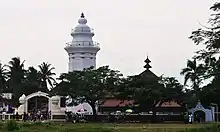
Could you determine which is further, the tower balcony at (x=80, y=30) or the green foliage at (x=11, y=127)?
the tower balcony at (x=80, y=30)

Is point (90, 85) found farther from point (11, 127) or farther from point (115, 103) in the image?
point (11, 127)

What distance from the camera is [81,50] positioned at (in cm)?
8575

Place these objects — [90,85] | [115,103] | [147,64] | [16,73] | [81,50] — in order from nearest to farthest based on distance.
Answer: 1. [90,85]
2. [115,103]
3. [147,64]
4. [81,50]
5. [16,73]

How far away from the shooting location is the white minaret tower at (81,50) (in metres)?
85.7

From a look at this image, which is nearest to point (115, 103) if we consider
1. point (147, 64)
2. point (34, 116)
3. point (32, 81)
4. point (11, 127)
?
point (147, 64)

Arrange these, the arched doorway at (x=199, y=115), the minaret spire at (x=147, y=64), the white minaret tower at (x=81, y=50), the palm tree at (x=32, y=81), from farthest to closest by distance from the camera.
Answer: the palm tree at (x=32, y=81) < the white minaret tower at (x=81, y=50) < the minaret spire at (x=147, y=64) < the arched doorway at (x=199, y=115)

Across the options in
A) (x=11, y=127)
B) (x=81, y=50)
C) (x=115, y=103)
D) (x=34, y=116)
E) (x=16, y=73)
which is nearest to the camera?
(x=11, y=127)

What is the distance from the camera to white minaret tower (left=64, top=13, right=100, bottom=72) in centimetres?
8569

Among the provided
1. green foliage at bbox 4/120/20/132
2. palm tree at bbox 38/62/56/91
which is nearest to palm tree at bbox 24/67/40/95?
palm tree at bbox 38/62/56/91

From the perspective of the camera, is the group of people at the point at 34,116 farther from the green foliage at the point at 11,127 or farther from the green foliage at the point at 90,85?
the green foliage at the point at 11,127

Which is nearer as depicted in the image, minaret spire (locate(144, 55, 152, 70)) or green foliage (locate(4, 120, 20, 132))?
green foliage (locate(4, 120, 20, 132))

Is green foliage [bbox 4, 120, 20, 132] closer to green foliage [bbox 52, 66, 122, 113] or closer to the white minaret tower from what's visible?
green foliage [bbox 52, 66, 122, 113]

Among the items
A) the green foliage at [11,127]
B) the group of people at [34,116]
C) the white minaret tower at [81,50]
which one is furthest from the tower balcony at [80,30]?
the green foliage at [11,127]

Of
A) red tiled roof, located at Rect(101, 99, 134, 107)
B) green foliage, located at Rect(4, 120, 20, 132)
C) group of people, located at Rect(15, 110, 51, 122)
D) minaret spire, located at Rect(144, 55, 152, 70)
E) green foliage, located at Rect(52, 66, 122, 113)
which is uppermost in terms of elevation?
minaret spire, located at Rect(144, 55, 152, 70)
